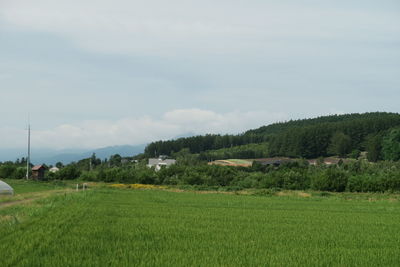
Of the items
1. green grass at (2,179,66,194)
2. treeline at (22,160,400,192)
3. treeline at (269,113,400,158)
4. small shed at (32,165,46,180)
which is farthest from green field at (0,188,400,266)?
treeline at (269,113,400,158)

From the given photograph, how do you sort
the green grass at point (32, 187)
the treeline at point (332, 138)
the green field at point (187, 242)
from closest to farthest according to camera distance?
the green field at point (187, 242)
the green grass at point (32, 187)
the treeline at point (332, 138)

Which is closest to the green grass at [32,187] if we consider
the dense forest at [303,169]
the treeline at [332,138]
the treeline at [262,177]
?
the treeline at [262,177]

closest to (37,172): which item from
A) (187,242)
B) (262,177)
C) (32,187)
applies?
(32,187)

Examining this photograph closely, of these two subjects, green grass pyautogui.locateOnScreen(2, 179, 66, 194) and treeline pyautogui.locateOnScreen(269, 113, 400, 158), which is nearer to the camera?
green grass pyautogui.locateOnScreen(2, 179, 66, 194)

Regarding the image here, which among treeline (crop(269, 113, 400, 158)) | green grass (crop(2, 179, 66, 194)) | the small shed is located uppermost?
treeline (crop(269, 113, 400, 158))

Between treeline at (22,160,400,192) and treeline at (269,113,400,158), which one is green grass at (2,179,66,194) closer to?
treeline at (22,160,400,192)

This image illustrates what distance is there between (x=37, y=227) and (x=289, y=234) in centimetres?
908

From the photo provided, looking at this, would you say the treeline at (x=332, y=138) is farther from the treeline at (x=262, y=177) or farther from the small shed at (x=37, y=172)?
the small shed at (x=37, y=172)

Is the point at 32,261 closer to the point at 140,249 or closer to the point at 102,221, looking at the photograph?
the point at 140,249

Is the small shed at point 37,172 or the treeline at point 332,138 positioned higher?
the treeline at point 332,138

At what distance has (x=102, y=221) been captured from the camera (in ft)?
70.9

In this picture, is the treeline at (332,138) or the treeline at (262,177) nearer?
the treeline at (262,177)

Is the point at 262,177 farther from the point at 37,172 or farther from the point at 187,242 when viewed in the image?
the point at 187,242

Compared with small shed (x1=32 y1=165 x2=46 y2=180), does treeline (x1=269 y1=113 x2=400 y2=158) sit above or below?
above
